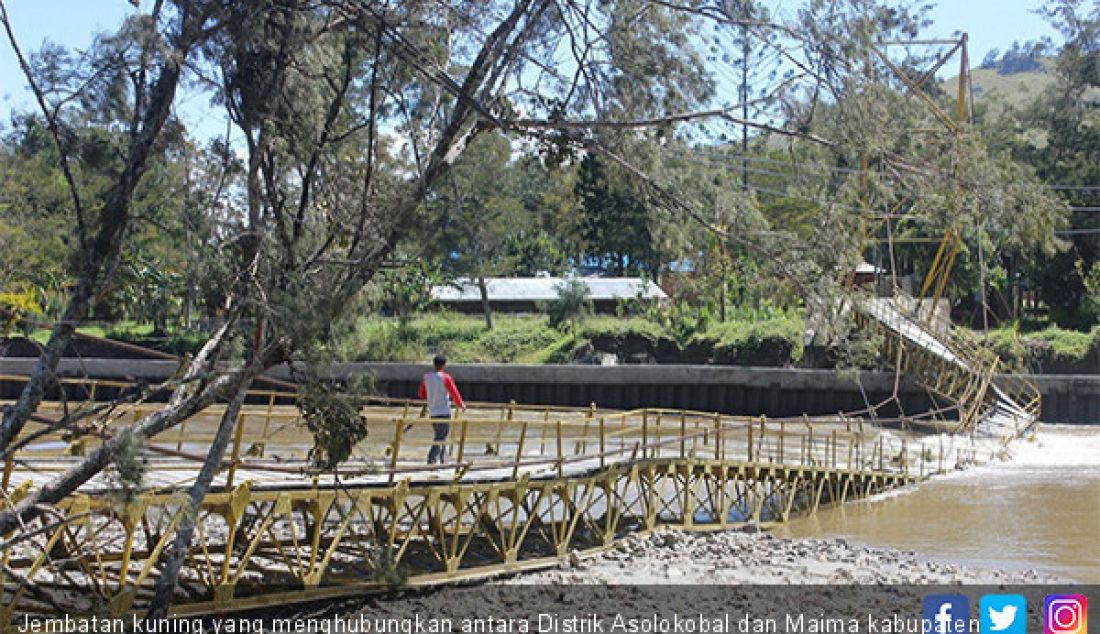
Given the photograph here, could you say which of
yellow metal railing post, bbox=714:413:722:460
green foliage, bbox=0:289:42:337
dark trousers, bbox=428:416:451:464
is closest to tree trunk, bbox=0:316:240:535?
green foliage, bbox=0:289:42:337

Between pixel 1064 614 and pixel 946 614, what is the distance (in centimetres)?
158

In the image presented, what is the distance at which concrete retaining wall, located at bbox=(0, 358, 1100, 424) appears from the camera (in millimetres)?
41938

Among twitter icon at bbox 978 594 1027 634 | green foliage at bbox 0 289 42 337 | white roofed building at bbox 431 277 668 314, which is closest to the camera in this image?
green foliage at bbox 0 289 42 337

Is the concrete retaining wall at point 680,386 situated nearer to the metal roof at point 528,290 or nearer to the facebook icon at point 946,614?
the metal roof at point 528,290

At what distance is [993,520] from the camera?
23.6 meters

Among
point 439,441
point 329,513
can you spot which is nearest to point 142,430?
point 439,441

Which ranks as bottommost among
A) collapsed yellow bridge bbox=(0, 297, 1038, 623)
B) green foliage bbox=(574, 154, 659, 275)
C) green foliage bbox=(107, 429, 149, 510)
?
collapsed yellow bridge bbox=(0, 297, 1038, 623)


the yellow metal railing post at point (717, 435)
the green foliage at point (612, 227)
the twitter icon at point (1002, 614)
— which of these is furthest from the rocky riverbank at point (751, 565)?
the green foliage at point (612, 227)

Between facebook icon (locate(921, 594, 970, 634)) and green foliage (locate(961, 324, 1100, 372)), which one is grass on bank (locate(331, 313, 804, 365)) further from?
facebook icon (locate(921, 594, 970, 634))

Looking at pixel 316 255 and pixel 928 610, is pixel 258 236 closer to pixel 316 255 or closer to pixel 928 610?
pixel 316 255

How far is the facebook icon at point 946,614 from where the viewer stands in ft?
43.6

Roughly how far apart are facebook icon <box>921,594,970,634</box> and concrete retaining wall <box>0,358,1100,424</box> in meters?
26.6

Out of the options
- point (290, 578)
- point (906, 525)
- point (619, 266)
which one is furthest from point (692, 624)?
point (619, 266)

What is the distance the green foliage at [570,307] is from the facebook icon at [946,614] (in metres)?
37.2
